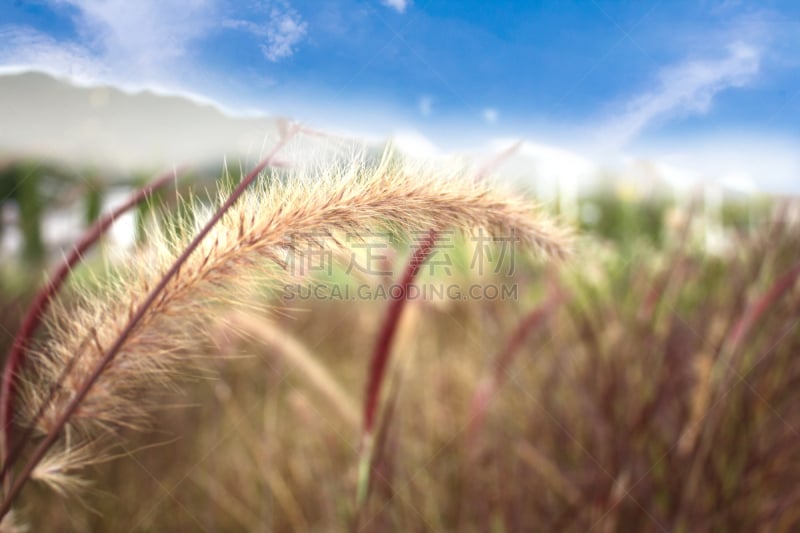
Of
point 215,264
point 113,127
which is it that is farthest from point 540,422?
point 113,127

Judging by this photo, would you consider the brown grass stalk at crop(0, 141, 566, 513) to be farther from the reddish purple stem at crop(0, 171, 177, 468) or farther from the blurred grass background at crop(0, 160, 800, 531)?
the blurred grass background at crop(0, 160, 800, 531)

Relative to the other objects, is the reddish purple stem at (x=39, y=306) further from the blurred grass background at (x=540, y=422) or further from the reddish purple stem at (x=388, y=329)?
the blurred grass background at (x=540, y=422)

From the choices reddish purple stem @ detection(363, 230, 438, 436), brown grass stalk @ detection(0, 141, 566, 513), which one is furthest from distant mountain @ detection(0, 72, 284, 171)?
reddish purple stem @ detection(363, 230, 438, 436)

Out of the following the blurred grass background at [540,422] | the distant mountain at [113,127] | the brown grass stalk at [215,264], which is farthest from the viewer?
the blurred grass background at [540,422]

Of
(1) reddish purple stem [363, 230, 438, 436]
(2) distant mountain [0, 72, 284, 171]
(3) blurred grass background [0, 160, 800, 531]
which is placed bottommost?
(3) blurred grass background [0, 160, 800, 531]

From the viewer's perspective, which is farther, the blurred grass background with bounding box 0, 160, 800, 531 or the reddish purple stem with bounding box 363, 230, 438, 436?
the blurred grass background with bounding box 0, 160, 800, 531

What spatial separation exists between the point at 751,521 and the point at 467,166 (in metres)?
1.44

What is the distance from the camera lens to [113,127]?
3.06 metres

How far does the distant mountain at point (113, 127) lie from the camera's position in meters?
1.28

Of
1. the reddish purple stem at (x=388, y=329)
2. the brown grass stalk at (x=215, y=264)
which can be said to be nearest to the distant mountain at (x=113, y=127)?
the brown grass stalk at (x=215, y=264)

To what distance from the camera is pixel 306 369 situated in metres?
1.42

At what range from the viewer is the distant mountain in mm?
1278

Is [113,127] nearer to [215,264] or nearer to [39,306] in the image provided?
[39,306]

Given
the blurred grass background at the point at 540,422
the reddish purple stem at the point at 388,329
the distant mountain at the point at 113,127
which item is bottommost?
the blurred grass background at the point at 540,422
